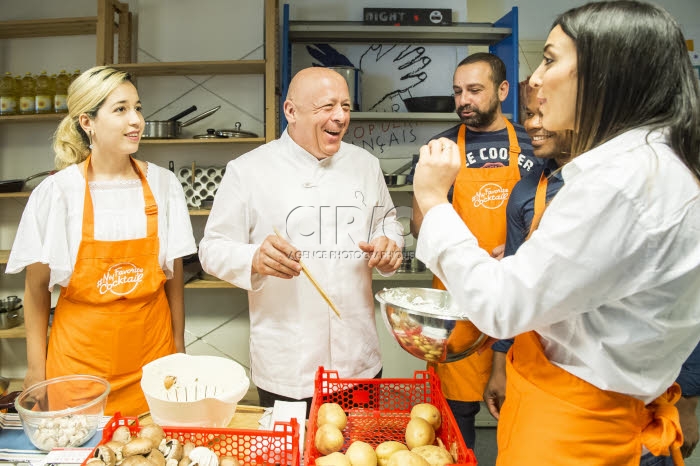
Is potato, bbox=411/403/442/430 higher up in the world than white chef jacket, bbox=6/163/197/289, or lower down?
lower down

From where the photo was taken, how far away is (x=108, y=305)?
5.57 feet

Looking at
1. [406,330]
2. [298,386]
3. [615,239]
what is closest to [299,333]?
[298,386]

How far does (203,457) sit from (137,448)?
122 mm

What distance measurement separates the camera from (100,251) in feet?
5.58

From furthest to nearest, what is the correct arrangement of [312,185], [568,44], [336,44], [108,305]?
[336,44], [312,185], [108,305], [568,44]

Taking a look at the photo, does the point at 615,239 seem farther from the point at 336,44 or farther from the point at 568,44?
the point at 336,44

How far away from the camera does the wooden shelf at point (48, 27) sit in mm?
3170

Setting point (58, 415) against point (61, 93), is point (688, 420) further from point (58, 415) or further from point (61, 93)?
point (61, 93)

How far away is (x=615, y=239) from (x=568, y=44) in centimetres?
34

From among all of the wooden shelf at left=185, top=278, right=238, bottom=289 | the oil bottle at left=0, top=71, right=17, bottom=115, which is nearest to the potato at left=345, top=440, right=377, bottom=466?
the wooden shelf at left=185, top=278, right=238, bottom=289

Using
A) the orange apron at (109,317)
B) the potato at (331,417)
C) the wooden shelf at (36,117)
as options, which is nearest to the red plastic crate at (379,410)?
the potato at (331,417)

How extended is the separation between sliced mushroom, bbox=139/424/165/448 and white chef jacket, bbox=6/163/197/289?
0.93m

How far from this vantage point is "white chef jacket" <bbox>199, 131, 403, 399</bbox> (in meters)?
1.72

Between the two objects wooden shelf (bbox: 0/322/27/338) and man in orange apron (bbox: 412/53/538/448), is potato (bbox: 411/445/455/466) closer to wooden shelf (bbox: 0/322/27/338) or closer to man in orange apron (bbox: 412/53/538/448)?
man in orange apron (bbox: 412/53/538/448)
